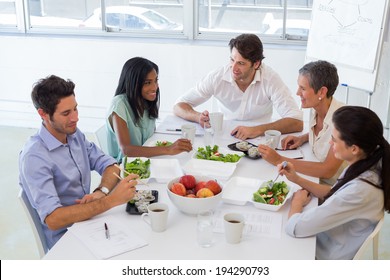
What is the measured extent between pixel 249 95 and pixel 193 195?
140cm

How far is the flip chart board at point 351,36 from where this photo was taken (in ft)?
11.7

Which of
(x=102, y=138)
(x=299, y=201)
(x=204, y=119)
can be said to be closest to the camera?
(x=299, y=201)

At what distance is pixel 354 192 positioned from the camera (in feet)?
5.57

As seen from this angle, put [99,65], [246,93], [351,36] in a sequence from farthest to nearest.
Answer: [99,65] < [351,36] < [246,93]

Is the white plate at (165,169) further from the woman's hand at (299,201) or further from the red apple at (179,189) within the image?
the woman's hand at (299,201)

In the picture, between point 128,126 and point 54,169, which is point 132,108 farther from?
point 54,169

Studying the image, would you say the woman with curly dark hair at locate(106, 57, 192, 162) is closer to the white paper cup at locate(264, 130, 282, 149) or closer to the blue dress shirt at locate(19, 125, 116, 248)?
the blue dress shirt at locate(19, 125, 116, 248)

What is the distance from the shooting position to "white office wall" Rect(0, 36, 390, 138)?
4.34 metres

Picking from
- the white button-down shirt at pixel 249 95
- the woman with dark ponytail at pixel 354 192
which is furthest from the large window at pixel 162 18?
the woman with dark ponytail at pixel 354 192

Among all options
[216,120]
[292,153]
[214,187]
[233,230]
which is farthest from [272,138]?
[233,230]

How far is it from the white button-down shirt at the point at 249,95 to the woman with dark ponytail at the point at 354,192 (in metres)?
1.20

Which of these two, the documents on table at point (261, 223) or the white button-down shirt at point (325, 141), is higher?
the white button-down shirt at point (325, 141)

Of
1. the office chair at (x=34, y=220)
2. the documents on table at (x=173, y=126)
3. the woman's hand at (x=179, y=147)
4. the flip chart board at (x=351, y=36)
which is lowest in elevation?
the office chair at (x=34, y=220)

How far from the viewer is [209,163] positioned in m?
2.33
